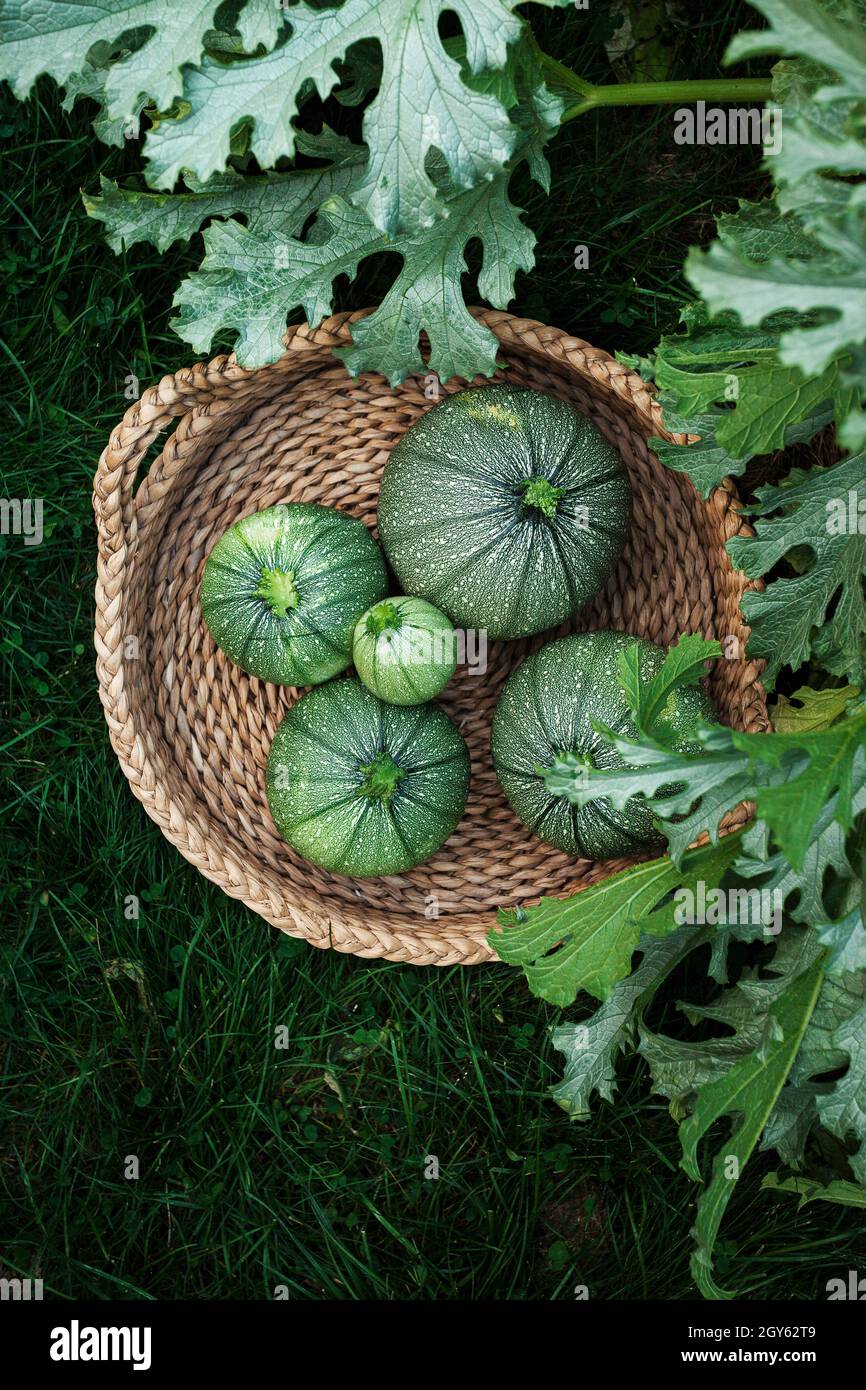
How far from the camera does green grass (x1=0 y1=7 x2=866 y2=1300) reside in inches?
105

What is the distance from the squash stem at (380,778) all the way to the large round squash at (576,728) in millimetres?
219

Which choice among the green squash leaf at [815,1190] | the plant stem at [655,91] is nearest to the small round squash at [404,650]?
the plant stem at [655,91]

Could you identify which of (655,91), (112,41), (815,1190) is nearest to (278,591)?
(112,41)

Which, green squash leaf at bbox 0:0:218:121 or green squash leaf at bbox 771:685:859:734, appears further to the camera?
green squash leaf at bbox 771:685:859:734

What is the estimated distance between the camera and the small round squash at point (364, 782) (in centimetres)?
242

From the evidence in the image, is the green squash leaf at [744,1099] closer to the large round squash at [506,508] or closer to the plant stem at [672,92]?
the large round squash at [506,508]

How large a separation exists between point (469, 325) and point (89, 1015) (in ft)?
5.28

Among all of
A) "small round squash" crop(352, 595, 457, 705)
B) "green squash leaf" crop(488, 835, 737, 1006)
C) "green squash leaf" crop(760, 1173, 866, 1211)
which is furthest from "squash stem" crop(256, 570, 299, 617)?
"green squash leaf" crop(760, 1173, 866, 1211)

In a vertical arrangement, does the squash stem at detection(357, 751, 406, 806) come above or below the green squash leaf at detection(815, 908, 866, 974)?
above

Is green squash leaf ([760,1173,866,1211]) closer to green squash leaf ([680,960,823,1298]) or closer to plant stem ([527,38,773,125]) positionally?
green squash leaf ([680,960,823,1298])

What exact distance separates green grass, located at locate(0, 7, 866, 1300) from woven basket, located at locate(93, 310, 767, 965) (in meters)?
0.21

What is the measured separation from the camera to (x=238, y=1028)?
273cm

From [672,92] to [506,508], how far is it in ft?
2.66

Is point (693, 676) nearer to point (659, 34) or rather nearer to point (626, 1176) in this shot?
point (626, 1176)
